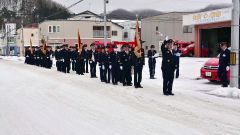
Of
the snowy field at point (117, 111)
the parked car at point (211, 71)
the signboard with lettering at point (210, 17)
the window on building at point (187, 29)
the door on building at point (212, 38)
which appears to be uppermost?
the signboard with lettering at point (210, 17)

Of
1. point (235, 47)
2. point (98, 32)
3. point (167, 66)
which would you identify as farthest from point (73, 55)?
point (98, 32)

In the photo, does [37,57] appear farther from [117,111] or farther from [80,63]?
[117,111]

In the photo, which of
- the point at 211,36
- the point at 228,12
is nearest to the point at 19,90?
the point at 228,12

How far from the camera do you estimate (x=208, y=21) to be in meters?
44.6

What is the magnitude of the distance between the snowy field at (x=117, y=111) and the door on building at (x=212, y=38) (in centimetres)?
3390

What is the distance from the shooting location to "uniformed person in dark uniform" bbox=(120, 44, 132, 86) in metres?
16.6

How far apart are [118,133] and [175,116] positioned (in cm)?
222

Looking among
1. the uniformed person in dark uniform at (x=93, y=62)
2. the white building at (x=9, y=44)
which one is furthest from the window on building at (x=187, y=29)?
the uniformed person in dark uniform at (x=93, y=62)

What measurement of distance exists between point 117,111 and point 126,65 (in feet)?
21.4

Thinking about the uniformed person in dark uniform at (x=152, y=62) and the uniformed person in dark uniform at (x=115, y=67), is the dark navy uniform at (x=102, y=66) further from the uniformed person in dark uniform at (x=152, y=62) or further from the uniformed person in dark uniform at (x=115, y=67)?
the uniformed person in dark uniform at (x=152, y=62)

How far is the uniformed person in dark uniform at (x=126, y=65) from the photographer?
16.6m

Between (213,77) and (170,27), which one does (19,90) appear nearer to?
(213,77)

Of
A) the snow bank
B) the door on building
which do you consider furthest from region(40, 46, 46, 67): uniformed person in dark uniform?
the snow bank

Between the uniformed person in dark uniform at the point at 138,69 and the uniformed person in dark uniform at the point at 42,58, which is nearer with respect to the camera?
the uniformed person in dark uniform at the point at 138,69
